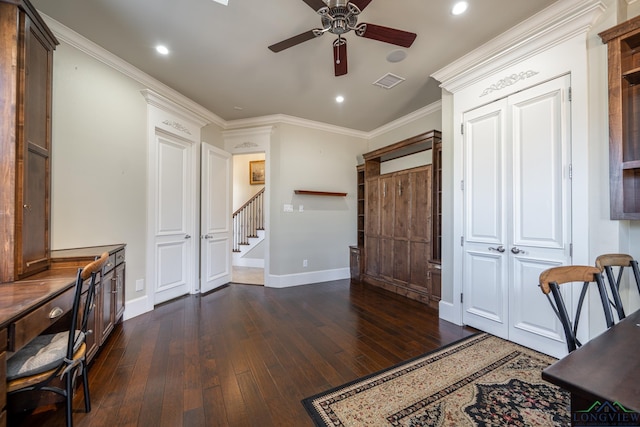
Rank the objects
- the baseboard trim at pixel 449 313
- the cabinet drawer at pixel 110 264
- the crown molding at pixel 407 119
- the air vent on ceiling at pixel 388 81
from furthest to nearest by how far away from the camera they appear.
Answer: the crown molding at pixel 407 119
the air vent on ceiling at pixel 388 81
the baseboard trim at pixel 449 313
the cabinet drawer at pixel 110 264

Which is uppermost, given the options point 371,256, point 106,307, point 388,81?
point 388,81

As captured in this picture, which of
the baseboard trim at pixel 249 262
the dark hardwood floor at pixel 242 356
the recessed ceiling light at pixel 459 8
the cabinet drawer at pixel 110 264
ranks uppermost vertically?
the recessed ceiling light at pixel 459 8

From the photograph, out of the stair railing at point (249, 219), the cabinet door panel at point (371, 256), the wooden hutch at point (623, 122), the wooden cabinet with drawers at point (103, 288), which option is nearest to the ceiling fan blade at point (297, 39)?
the wooden hutch at point (623, 122)

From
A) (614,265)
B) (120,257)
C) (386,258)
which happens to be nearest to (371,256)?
(386,258)

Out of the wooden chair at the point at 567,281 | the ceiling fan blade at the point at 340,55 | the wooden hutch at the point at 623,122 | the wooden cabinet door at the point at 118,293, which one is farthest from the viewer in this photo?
the wooden cabinet door at the point at 118,293

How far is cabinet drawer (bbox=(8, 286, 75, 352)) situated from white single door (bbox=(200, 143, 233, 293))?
8.47 feet

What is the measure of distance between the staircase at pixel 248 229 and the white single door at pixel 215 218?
1578 mm

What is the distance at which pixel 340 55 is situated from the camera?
226 cm

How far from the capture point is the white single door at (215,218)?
4.12 meters

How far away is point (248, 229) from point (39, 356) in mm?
5354

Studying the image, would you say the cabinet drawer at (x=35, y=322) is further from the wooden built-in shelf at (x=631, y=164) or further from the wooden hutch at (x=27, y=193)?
the wooden built-in shelf at (x=631, y=164)

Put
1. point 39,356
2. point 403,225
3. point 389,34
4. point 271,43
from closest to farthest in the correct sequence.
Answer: point 39,356
point 389,34
point 271,43
point 403,225

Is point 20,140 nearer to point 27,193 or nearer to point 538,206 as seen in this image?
point 27,193

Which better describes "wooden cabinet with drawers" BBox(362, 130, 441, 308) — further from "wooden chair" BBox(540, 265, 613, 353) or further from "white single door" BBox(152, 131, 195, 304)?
"white single door" BBox(152, 131, 195, 304)
